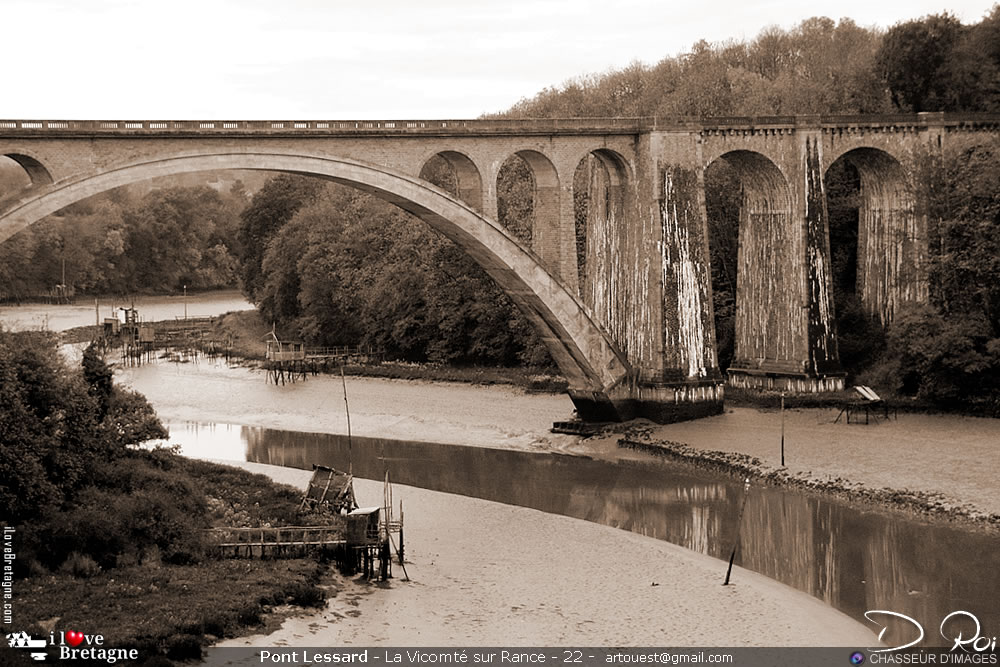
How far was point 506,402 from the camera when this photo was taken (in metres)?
44.5

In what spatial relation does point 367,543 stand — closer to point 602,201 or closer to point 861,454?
point 861,454

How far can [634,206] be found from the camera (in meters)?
36.9

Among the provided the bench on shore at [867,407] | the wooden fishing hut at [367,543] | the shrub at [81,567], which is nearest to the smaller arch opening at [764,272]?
the bench on shore at [867,407]

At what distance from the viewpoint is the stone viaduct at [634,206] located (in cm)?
3062

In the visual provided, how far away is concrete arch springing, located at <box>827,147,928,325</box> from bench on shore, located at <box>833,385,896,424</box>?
5.36m

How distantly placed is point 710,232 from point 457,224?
17.1 meters

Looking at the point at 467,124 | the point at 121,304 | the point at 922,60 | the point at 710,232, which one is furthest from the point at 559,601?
the point at 121,304

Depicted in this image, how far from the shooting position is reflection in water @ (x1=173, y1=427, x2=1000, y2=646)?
72.6 ft

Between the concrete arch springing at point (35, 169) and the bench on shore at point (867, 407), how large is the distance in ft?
73.0

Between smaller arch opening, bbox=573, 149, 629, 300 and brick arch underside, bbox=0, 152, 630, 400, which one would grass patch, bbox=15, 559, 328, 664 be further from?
smaller arch opening, bbox=573, 149, 629, 300

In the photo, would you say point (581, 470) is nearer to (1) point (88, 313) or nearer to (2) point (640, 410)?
(2) point (640, 410)

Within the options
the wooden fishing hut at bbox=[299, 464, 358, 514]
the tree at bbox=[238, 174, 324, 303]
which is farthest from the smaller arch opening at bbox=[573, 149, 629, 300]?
the tree at bbox=[238, 174, 324, 303]

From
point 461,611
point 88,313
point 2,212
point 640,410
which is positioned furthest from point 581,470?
point 88,313

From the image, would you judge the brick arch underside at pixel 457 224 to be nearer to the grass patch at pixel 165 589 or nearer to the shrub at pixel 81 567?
the grass patch at pixel 165 589
